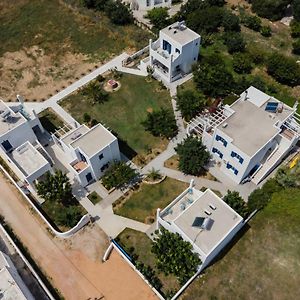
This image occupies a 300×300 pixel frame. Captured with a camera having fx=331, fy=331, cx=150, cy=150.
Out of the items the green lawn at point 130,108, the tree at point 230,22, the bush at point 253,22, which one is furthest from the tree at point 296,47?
the green lawn at point 130,108

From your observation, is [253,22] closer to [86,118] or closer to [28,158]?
[86,118]

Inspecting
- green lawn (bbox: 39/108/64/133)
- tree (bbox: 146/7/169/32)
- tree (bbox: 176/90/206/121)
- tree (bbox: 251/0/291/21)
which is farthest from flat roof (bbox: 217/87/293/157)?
tree (bbox: 251/0/291/21)

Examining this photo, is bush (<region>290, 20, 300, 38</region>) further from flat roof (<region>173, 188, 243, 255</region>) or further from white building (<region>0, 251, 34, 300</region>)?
white building (<region>0, 251, 34, 300</region>)

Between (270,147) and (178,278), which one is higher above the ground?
(270,147)

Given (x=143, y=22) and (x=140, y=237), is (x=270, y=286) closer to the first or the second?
(x=140, y=237)

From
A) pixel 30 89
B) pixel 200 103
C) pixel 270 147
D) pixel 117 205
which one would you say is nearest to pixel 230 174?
pixel 270 147

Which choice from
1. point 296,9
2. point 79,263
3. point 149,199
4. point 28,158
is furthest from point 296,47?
point 79,263

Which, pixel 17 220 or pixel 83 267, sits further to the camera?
pixel 17 220
